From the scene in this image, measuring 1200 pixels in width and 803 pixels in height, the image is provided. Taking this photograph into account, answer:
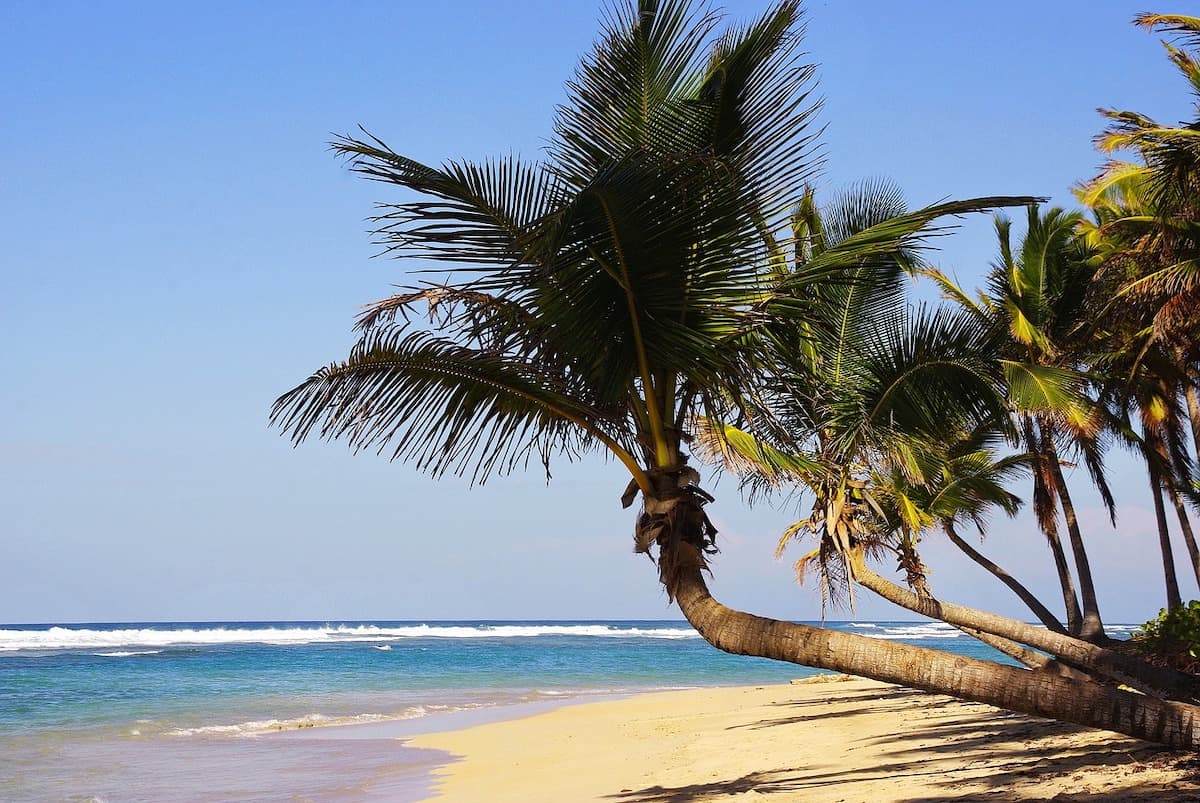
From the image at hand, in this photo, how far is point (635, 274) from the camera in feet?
15.3

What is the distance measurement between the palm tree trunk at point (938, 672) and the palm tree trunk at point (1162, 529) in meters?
14.3

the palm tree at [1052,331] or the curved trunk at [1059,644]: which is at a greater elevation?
the palm tree at [1052,331]

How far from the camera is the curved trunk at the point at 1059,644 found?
6.23 m

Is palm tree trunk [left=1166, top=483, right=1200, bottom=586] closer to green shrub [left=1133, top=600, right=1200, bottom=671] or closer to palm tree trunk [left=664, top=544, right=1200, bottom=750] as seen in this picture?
green shrub [left=1133, top=600, right=1200, bottom=671]

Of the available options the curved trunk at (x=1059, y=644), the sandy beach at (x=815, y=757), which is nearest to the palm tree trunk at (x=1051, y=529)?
the sandy beach at (x=815, y=757)

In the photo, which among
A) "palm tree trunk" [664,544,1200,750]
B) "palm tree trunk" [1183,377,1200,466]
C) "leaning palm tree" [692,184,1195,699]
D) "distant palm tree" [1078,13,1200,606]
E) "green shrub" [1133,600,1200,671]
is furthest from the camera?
"palm tree trunk" [1183,377,1200,466]

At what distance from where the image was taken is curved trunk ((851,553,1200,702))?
20.4 feet

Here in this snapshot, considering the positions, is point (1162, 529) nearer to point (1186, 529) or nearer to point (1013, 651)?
point (1186, 529)

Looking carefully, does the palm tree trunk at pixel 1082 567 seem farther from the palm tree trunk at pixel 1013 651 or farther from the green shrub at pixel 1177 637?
the palm tree trunk at pixel 1013 651

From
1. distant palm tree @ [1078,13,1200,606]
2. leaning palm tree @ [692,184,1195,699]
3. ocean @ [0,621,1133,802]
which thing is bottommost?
ocean @ [0,621,1133,802]

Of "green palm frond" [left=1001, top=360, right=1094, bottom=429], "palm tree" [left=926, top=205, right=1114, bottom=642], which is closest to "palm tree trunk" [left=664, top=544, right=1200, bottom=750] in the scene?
"green palm frond" [left=1001, top=360, right=1094, bottom=429]

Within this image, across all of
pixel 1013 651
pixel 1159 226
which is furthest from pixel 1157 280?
pixel 1013 651

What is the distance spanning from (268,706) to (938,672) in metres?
19.2

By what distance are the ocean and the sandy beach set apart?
48.4 inches
